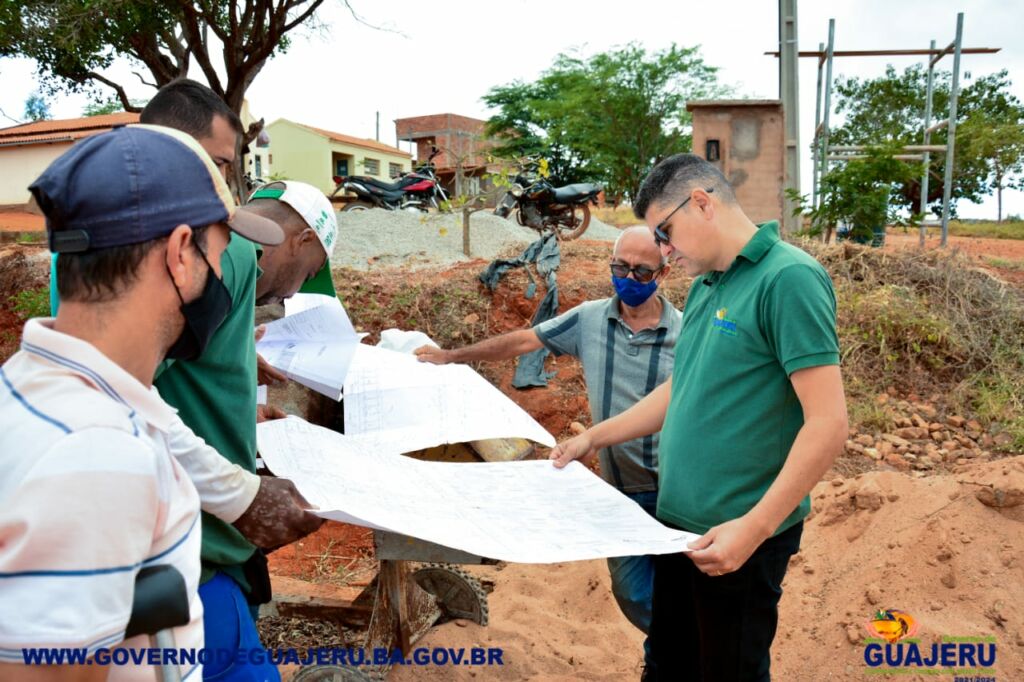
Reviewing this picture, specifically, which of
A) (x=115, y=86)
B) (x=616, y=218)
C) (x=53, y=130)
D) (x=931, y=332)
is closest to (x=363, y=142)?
(x=53, y=130)

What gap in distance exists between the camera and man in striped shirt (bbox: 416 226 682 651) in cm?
287

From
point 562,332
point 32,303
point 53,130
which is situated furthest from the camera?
point 53,130

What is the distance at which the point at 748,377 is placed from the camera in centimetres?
192

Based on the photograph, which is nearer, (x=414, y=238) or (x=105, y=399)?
(x=105, y=399)

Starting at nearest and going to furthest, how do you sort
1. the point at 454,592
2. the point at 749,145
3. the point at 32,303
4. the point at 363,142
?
the point at 454,592, the point at 32,303, the point at 749,145, the point at 363,142

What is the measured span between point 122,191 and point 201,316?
0.23 meters

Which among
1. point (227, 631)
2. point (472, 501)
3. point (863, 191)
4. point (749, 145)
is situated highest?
point (749, 145)

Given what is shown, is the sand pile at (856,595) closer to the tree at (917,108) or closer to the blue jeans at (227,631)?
the blue jeans at (227,631)

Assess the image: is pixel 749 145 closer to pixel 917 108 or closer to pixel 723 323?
pixel 723 323

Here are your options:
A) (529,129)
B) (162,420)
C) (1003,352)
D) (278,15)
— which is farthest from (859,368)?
(529,129)

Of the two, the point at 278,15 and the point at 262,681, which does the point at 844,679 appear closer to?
the point at 262,681

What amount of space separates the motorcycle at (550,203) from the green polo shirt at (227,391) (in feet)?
30.6

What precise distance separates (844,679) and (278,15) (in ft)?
31.5

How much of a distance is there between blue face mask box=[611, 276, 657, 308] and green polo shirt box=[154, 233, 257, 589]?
151 cm
